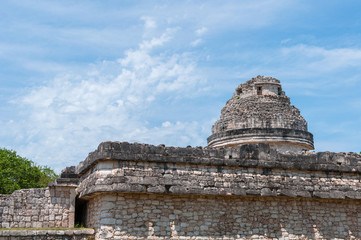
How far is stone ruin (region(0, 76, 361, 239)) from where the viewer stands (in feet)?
45.9

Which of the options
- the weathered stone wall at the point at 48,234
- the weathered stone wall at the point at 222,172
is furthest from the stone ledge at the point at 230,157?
the weathered stone wall at the point at 48,234

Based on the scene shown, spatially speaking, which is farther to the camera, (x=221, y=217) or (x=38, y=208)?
(x=38, y=208)

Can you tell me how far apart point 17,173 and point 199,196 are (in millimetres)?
20746

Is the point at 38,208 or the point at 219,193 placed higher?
the point at 219,193

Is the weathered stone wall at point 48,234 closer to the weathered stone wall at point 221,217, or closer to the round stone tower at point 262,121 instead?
the weathered stone wall at point 221,217

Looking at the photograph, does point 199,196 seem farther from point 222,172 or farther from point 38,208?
point 38,208

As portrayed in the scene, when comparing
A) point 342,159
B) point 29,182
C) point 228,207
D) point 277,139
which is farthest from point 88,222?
point 29,182

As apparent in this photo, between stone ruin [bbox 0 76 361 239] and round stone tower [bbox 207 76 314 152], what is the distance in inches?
224

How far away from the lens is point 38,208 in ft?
50.6

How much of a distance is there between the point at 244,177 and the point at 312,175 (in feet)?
9.09

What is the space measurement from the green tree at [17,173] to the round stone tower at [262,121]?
14.8 metres

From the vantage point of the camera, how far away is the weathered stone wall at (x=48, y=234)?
537 inches

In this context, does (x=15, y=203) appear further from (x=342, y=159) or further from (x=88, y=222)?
(x=342, y=159)

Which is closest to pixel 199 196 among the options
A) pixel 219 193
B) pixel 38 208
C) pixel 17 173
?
pixel 219 193
